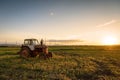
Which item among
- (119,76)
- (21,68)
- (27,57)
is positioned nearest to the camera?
(119,76)

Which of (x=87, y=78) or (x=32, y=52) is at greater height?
(x=32, y=52)

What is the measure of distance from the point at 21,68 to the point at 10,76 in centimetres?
279

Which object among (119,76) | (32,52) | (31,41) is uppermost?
(31,41)

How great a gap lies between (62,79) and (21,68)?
4880mm

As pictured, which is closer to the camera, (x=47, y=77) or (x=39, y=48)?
(x=47, y=77)

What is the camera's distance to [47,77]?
11.9 m

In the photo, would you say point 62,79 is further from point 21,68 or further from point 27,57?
point 27,57

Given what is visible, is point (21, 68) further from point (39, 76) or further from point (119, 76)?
point (119, 76)

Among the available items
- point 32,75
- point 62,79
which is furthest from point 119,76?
point 32,75

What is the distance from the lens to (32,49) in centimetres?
2130

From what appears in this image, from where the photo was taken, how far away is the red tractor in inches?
838

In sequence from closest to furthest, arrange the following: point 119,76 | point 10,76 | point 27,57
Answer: point 10,76 → point 119,76 → point 27,57

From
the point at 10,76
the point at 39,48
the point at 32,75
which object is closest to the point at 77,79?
the point at 32,75

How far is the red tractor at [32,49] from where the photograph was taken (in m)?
21.3
